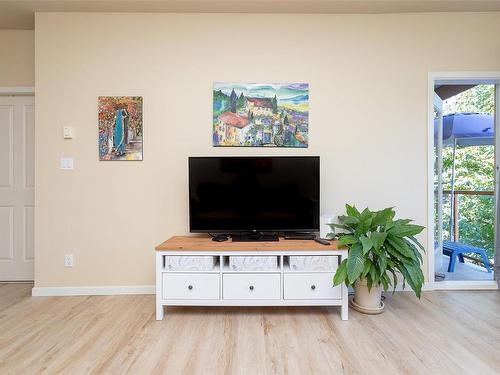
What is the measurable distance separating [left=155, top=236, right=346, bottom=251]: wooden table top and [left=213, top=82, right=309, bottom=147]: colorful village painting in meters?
0.93

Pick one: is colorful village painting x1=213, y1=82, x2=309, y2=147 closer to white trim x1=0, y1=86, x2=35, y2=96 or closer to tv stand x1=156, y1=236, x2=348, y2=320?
tv stand x1=156, y1=236, x2=348, y2=320

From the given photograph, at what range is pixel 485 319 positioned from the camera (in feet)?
6.66

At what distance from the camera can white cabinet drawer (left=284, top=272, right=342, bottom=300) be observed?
2.03 m

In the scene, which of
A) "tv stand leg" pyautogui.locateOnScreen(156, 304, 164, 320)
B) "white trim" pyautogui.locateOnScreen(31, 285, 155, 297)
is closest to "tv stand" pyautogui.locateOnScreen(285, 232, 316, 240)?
"tv stand leg" pyautogui.locateOnScreen(156, 304, 164, 320)

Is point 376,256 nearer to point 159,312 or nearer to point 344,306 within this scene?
point 344,306

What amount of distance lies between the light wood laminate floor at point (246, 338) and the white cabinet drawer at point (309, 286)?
0.60 ft

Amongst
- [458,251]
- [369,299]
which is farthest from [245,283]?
[458,251]

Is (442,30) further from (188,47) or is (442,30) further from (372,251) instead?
(188,47)

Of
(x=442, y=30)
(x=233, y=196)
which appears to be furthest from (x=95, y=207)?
(x=442, y=30)

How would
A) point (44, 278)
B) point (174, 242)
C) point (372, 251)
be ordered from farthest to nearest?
point (44, 278)
point (174, 242)
point (372, 251)

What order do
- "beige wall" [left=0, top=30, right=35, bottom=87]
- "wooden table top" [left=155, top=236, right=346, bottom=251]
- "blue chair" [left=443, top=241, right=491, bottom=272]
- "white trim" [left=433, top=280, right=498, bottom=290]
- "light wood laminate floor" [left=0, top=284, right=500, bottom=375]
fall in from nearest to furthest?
"light wood laminate floor" [left=0, top=284, right=500, bottom=375]
"wooden table top" [left=155, top=236, right=346, bottom=251]
"white trim" [left=433, top=280, right=498, bottom=290]
"beige wall" [left=0, top=30, right=35, bottom=87]
"blue chair" [left=443, top=241, right=491, bottom=272]

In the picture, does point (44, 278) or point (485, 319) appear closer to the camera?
point (485, 319)

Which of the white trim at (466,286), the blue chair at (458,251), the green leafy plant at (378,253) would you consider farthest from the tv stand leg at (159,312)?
the blue chair at (458,251)

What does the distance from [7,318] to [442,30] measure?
178 inches
